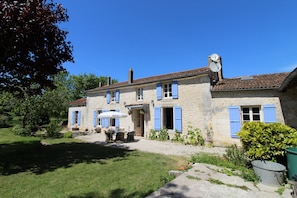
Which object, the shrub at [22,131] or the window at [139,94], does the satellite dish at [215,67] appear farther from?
the shrub at [22,131]

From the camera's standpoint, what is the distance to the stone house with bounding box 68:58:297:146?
906 cm

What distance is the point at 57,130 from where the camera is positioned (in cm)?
1473

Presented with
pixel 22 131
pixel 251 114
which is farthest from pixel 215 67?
pixel 22 131

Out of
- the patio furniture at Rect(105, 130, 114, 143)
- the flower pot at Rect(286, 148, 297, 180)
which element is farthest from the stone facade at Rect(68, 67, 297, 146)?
the flower pot at Rect(286, 148, 297, 180)

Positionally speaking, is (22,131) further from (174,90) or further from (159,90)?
(174,90)

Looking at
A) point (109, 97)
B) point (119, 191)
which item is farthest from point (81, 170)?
point (109, 97)

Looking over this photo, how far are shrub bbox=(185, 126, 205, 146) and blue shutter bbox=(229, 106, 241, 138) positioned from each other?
2016 millimetres

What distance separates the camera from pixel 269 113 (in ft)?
29.9

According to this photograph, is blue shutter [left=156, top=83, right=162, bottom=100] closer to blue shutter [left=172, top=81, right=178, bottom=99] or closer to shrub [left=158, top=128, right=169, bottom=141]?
blue shutter [left=172, top=81, right=178, bottom=99]

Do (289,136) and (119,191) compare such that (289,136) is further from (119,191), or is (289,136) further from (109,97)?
(109,97)

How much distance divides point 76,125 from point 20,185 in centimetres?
1746

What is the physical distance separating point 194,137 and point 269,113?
15.4 feet

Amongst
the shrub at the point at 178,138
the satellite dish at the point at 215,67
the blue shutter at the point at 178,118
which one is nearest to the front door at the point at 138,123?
the shrub at the point at 178,138

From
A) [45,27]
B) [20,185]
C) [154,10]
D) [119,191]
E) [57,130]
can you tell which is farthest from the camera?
[57,130]
